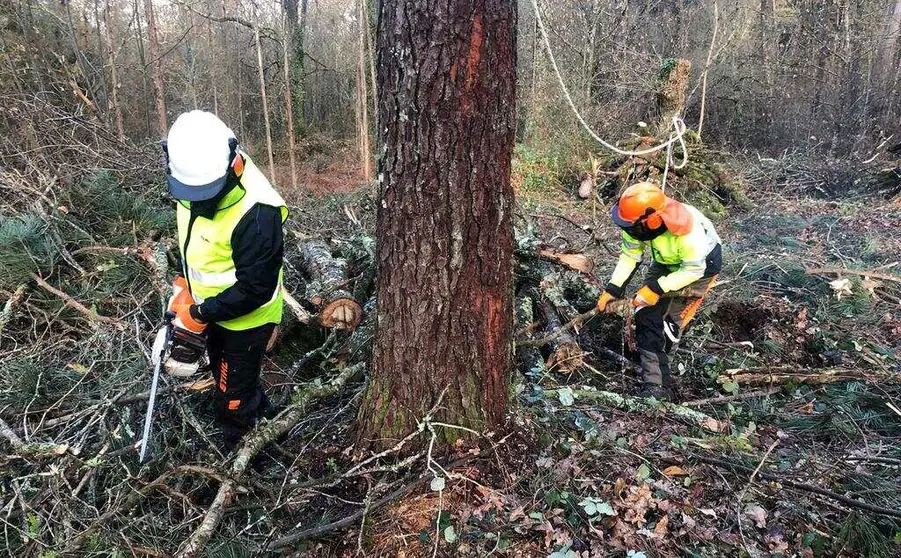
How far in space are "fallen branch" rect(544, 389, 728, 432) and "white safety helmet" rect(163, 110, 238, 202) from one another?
2.02 meters

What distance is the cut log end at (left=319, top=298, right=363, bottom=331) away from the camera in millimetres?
3459

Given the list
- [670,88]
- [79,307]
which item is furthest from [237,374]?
[670,88]

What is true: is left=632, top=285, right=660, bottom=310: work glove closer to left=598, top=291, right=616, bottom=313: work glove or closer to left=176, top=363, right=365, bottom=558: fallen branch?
left=598, top=291, right=616, bottom=313: work glove

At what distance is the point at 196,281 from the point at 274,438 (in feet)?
2.91

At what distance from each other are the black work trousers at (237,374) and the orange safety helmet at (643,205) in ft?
7.70

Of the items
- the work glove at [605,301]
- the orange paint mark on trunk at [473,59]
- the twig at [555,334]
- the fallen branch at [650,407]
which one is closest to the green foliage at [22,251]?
the twig at [555,334]

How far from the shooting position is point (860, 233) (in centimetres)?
699

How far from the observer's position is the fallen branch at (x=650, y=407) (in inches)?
118

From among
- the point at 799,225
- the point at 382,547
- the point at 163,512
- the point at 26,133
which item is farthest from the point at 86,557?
the point at 799,225

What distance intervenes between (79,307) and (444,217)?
322 centimetres

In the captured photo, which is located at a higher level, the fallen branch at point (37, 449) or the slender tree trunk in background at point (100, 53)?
the slender tree trunk in background at point (100, 53)

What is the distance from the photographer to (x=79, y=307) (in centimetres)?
380

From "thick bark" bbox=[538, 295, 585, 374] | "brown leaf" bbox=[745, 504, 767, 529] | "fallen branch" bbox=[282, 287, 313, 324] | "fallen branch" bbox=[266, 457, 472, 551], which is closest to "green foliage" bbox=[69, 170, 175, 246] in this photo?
"fallen branch" bbox=[282, 287, 313, 324]

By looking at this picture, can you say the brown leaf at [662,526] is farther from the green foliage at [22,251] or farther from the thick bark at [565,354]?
the green foliage at [22,251]
